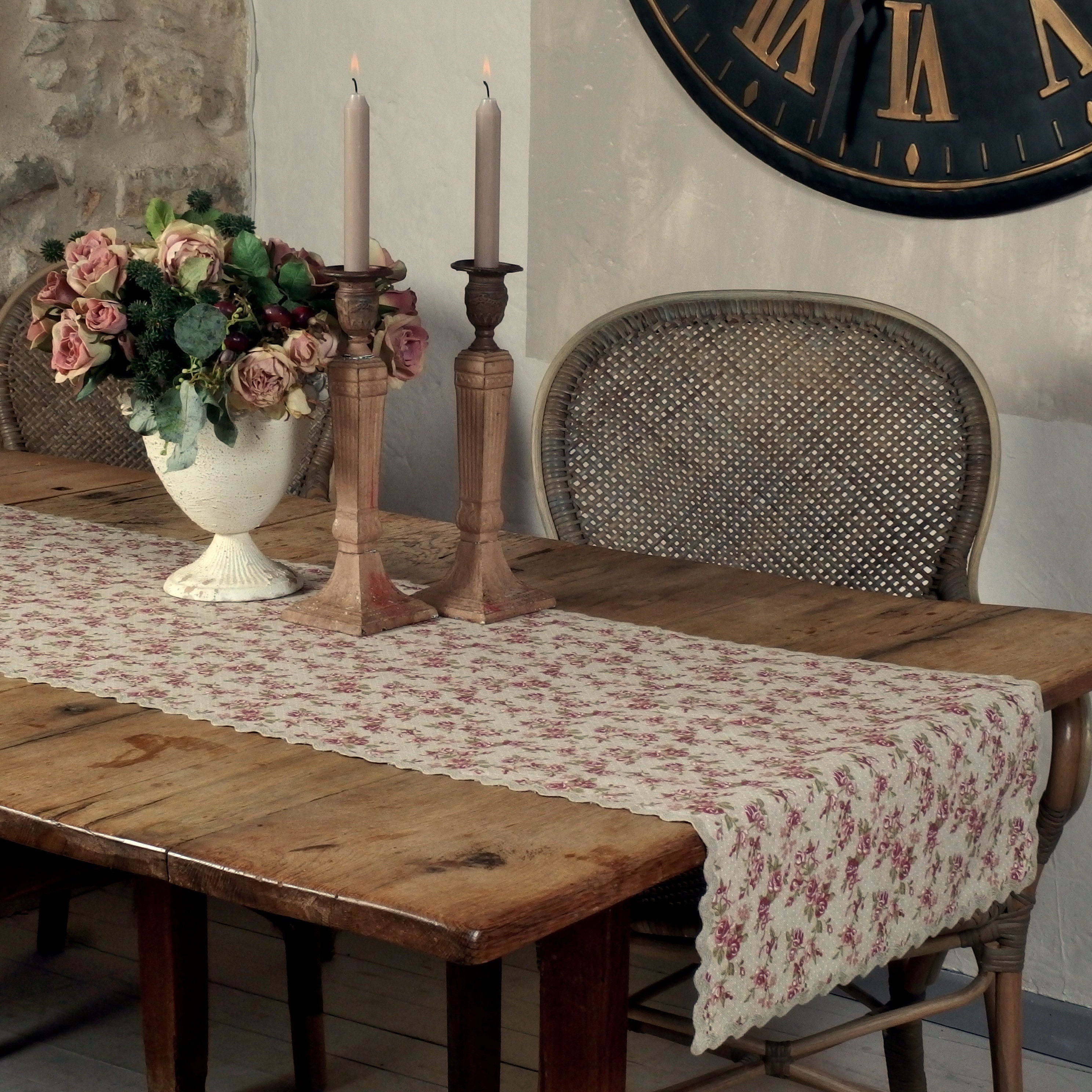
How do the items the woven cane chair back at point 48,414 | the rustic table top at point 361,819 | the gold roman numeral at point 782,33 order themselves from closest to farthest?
1. the rustic table top at point 361,819
2. the gold roman numeral at point 782,33
3. the woven cane chair back at point 48,414

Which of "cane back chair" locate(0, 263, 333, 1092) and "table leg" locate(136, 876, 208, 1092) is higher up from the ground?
"cane back chair" locate(0, 263, 333, 1092)

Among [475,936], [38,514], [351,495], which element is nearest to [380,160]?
[38,514]

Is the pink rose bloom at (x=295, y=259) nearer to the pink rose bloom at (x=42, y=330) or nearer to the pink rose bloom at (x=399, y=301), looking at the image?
the pink rose bloom at (x=399, y=301)

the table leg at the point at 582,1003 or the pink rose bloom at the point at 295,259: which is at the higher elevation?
the pink rose bloom at the point at 295,259

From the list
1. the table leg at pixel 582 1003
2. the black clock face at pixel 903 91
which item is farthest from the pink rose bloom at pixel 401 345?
the black clock face at pixel 903 91

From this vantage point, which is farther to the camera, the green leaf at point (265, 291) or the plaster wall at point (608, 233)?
the plaster wall at point (608, 233)

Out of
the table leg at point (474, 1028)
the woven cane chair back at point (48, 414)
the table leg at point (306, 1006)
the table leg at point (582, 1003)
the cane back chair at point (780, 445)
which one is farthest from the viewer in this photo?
the woven cane chair back at point (48, 414)

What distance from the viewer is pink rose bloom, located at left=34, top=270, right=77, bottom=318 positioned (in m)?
1.54

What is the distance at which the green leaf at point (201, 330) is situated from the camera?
4.83 feet

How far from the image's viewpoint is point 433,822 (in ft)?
3.45

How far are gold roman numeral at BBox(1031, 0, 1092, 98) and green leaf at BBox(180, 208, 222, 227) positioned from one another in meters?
1.12

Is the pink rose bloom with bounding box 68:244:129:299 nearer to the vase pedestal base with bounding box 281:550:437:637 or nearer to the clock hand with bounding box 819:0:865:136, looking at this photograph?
the vase pedestal base with bounding box 281:550:437:637

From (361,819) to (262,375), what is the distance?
0.55 meters

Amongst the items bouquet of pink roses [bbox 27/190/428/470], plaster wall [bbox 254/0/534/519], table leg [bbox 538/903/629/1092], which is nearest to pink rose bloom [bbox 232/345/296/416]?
bouquet of pink roses [bbox 27/190/428/470]
